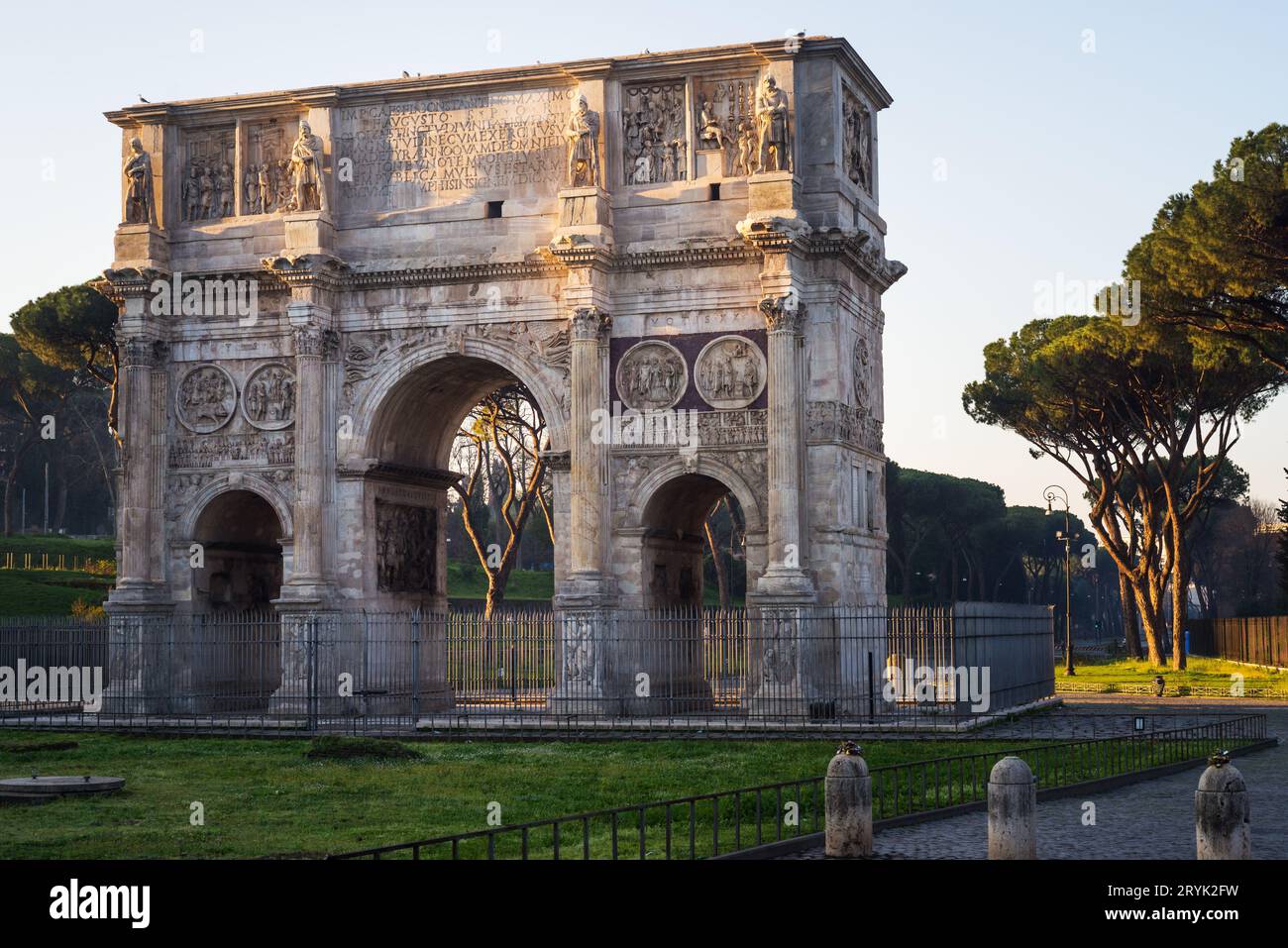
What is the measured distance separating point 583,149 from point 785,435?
718cm

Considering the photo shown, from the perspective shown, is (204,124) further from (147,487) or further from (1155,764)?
(1155,764)

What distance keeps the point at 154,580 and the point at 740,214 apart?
48.7 feet

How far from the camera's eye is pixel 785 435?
33500 millimetres

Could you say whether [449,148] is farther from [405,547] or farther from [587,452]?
[405,547]

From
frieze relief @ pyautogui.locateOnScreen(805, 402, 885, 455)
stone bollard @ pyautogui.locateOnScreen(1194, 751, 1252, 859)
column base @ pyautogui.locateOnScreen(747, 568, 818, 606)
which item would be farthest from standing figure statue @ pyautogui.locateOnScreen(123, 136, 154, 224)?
stone bollard @ pyautogui.locateOnScreen(1194, 751, 1252, 859)

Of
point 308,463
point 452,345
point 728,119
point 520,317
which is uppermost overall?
point 728,119

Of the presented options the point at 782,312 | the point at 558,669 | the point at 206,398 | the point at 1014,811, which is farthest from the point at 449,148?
the point at 1014,811

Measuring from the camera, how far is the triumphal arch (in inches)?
1344

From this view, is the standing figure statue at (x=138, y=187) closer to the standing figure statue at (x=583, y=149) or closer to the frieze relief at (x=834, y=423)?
the standing figure statue at (x=583, y=149)

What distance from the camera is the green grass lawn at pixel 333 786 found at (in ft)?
57.3

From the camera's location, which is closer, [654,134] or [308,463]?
[654,134]

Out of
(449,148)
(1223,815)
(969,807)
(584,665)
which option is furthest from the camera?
(449,148)

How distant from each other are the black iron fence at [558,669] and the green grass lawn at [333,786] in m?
3.45

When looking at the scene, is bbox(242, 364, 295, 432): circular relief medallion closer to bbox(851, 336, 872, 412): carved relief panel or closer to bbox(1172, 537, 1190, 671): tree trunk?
bbox(851, 336, 872, 412): carved relief panel
